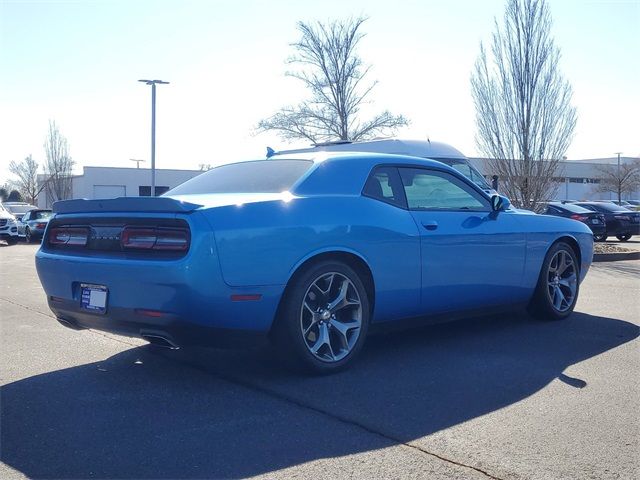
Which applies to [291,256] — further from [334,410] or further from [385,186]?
[385,186]

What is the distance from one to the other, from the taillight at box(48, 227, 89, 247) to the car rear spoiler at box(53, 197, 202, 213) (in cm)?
12

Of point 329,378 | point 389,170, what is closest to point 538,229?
point 389,170

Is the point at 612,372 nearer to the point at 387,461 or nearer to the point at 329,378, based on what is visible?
the point at 329,378

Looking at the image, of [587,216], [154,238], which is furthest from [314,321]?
[587,216]

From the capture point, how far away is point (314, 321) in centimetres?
450

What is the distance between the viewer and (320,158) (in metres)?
5.05

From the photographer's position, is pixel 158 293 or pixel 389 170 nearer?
pixel 158 293

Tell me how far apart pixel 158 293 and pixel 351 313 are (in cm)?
135

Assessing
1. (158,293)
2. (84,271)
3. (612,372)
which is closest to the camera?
(158,293)

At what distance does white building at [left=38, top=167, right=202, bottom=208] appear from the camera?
168ft

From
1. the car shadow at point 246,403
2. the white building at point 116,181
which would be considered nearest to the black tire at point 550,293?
the car shadow at point 246,403

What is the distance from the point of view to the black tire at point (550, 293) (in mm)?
6316

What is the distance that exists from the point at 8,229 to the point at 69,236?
2080cm

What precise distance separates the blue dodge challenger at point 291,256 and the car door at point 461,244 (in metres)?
0.01
